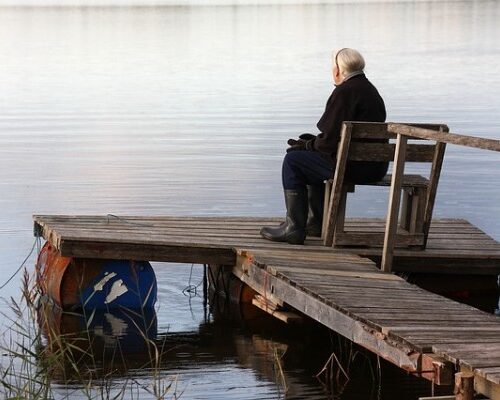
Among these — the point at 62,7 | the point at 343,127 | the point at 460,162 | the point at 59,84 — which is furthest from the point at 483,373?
the point at 62,7

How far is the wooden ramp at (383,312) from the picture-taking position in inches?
256

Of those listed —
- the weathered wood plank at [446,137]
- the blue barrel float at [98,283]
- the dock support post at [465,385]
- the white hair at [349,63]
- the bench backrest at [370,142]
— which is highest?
the white hair at [349,63]

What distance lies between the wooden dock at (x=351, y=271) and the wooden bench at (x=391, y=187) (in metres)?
0.09

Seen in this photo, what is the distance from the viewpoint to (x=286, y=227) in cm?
968

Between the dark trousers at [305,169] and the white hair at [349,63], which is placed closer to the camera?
the white hair at [349,63]

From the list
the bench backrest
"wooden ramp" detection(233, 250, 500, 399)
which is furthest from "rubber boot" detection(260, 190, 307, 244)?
the bench backrest

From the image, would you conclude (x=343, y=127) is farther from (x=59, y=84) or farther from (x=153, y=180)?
(x=59, y=84)

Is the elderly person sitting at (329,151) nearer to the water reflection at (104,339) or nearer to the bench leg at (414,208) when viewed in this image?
the bench leg at (414,208)

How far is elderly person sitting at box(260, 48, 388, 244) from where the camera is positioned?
9320mm

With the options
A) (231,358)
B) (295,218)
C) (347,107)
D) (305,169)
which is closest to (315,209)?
(295,218)

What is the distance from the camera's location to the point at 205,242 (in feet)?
31.2

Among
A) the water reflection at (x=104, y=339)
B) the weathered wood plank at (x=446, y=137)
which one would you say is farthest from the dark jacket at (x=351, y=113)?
the water reflection at (x=104, y=339)

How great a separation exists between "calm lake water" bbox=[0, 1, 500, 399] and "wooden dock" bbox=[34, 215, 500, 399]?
482 mm

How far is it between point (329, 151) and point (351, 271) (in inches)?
37.5
